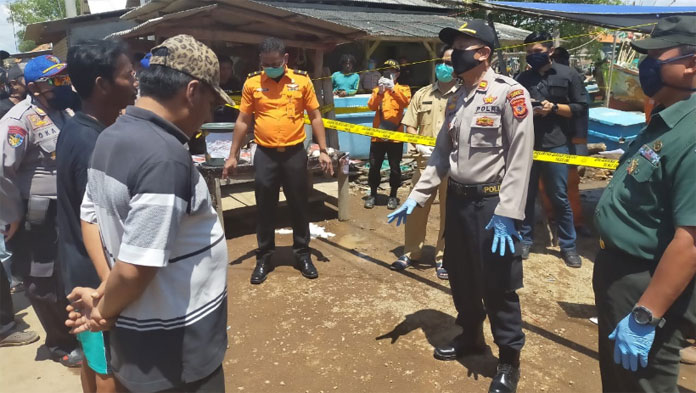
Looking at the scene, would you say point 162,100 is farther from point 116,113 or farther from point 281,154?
point 281,154

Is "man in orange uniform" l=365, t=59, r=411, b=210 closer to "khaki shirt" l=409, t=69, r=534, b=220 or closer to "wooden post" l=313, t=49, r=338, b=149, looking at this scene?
"wooden post" l=313, t=49, r=338, b=149

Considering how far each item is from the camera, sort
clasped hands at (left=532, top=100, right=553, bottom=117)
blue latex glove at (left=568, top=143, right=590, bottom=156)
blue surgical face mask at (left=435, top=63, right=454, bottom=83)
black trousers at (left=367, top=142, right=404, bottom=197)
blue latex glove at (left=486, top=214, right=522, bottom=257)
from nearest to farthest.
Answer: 1. blue latex glove at (left=486, top=214, right=522, bottom=257)
2. blue surgical face mask at (left=435, top=63, right=454, bottom=83)
3. clasped hands at (left=532, top=100, right=553, bottom=117)
4. blue latex glove at (left=568, top=143, right=590, bottom=156)
5. black trousers at (left=367, top=142, right=404, bottom=197)

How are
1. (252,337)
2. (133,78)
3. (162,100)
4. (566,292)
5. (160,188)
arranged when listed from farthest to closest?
(566,292)
(252,337)
(133,78)
(162,100)
(160,188)

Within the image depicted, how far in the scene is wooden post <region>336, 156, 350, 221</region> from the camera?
6.33 meters

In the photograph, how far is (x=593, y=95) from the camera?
17.9m

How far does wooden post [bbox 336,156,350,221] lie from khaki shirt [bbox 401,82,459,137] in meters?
1.45

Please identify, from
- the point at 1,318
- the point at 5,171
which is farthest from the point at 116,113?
the point at 1,318

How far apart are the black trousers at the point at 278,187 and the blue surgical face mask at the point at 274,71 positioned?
686 millimetres

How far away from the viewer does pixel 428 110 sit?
5004 millimetres

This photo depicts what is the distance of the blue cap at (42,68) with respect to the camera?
2984 mm

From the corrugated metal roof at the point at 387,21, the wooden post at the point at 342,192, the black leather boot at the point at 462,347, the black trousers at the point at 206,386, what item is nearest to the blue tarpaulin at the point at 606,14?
the wooden post at the point at 342,192

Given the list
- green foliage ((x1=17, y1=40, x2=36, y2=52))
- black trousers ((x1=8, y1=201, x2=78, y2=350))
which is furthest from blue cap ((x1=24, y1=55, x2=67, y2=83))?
green foliage ((x1=17, y1=40, x2=36, y2=52))

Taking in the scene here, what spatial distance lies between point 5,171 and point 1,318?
138 centimetres

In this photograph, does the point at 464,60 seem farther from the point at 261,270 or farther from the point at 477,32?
the point at 261,270
